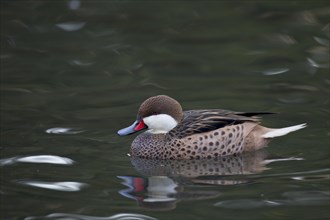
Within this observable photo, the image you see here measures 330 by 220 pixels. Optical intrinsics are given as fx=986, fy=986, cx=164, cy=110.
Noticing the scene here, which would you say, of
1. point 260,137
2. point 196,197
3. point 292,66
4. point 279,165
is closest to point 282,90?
point 292,66

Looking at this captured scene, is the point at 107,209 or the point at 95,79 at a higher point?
the point at 95,79

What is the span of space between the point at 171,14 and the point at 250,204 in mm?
7582

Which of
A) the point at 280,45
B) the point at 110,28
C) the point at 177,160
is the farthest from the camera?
the point at 110,28

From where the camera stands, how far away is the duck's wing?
10055 mm

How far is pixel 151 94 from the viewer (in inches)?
477

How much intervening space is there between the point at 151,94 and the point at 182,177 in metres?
2.97

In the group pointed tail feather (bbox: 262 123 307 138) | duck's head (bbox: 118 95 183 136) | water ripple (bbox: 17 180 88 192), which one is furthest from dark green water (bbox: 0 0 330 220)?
duck's head (bbox: 118 95 183 136)

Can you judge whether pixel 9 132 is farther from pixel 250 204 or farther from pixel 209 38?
pixel 209 38

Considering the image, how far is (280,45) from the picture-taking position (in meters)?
13.9

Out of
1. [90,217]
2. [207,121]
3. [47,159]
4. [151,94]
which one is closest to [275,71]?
[151,94]

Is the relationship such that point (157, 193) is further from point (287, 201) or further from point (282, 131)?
point (282, 131)

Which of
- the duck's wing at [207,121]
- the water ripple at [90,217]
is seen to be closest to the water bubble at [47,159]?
the duck's wing at [207,121]

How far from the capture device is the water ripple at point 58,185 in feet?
29.3

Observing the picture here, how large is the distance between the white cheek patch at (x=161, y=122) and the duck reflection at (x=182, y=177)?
0.40m
